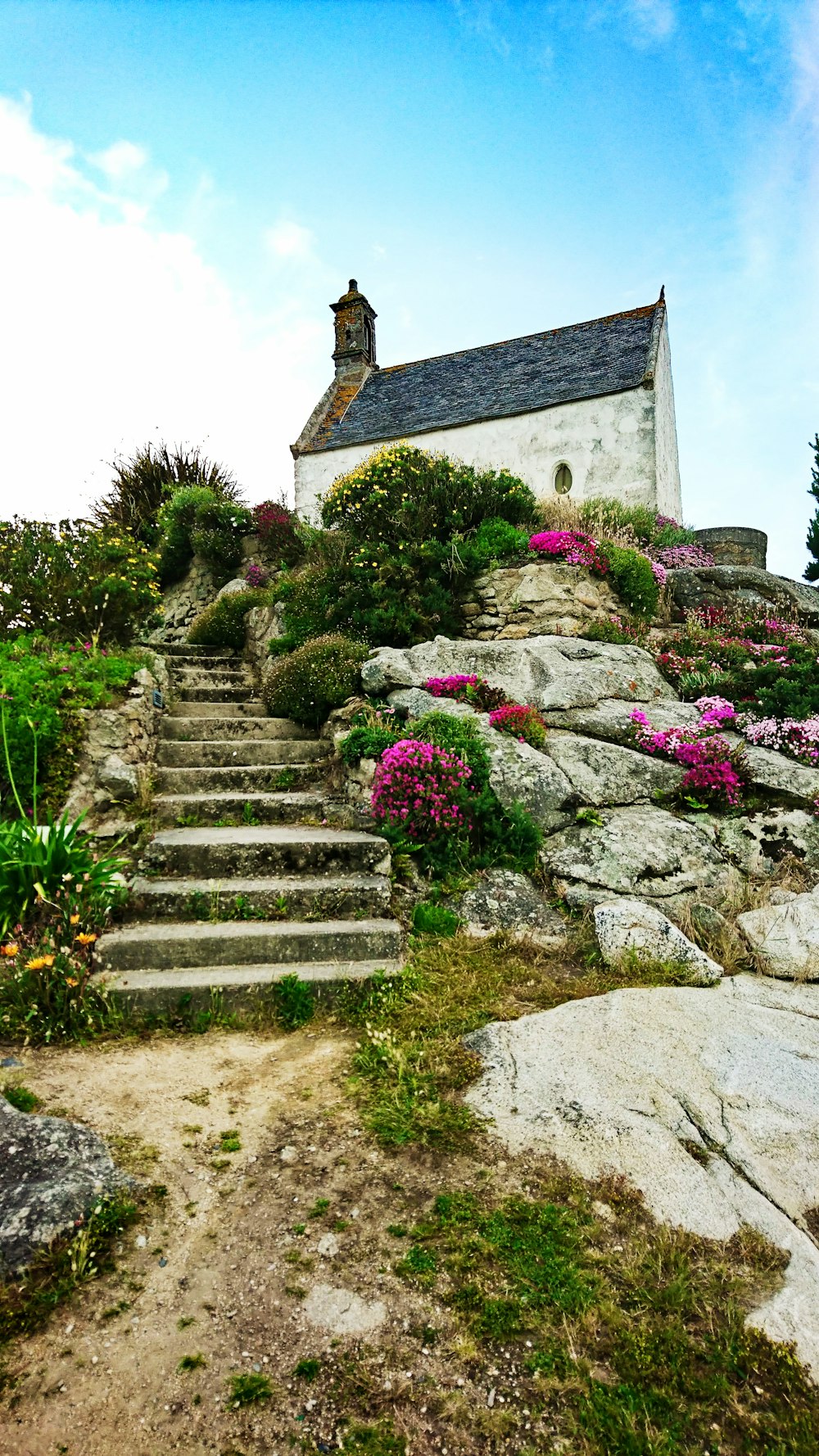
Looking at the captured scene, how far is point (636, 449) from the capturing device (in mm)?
15961

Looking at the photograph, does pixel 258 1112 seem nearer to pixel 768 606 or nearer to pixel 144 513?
pixel 768 606

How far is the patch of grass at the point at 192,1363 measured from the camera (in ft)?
6.57

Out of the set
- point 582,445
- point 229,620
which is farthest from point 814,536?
point 229,620

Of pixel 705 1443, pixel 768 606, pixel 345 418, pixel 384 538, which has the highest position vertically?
pixel 345 418

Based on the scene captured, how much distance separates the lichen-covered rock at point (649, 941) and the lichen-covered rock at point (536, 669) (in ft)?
9.83

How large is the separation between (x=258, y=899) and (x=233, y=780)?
6.94 ft

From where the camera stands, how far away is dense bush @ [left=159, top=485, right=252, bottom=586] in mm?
14828

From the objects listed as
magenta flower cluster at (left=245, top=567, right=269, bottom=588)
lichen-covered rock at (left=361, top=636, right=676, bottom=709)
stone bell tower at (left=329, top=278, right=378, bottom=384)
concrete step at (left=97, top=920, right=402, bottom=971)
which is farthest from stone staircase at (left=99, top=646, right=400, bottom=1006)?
stone bell tower at (left=329, top=278, right=378, bottom=384)

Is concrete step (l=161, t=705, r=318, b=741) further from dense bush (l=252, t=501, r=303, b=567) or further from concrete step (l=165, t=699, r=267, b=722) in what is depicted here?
dense bush (l=252, t=501, r=303, b=567)

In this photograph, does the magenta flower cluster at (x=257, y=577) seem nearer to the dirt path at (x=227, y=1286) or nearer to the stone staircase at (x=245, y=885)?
the stone staircase at (x=245, y=885)

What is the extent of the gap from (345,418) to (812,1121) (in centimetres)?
2105

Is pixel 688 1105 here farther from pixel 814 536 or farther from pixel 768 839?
pixel 814 536

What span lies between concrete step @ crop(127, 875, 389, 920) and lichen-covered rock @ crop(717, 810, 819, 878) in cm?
325

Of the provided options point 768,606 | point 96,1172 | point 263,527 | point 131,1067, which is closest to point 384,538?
point 263,527
